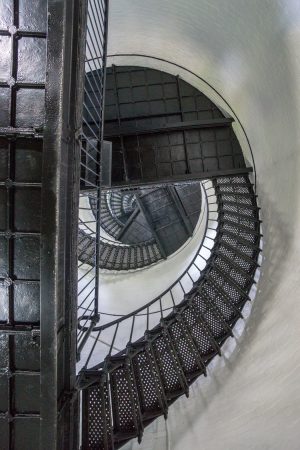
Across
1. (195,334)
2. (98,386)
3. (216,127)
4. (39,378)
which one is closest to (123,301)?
(195,334)

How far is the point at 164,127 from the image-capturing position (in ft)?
22.4

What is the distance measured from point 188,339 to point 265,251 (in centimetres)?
174

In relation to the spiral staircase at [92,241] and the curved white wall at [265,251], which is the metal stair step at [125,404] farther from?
the curved white wall at [265,251]

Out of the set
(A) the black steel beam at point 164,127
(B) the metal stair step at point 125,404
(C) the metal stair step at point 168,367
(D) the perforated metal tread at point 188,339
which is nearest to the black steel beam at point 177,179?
(A) the black steel beam at point 164,127

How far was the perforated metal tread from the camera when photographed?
4477 millimetres

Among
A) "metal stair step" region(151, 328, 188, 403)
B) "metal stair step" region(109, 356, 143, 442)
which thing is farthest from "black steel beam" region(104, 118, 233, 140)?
"metal stair step" region(109, 356, 143, 442)

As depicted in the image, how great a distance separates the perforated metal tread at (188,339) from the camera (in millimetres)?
4477

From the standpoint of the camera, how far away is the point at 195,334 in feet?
16.7

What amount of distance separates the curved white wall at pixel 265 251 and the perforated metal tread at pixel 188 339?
→ 0.89ft

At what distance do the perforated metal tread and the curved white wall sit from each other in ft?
0.89

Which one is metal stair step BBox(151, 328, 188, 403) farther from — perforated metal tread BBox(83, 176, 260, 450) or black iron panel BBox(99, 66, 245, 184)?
black iron panel BBox(99, 66, 245, 184)

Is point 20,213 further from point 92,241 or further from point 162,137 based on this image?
point 92,241

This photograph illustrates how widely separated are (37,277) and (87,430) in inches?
97.2

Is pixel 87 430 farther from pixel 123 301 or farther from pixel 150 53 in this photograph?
pixel 150 53
